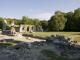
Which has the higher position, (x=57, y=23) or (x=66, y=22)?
(x=66, y=22)

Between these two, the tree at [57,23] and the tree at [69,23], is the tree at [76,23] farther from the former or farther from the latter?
the tree at [57,23]

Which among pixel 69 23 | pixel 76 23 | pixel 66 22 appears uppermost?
pixel 66 22

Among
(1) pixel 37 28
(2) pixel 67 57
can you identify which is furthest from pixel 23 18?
(2) pixel 67 57

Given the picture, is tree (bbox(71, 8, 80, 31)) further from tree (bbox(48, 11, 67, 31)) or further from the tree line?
tree (bbox(48, 11, 67, 31))

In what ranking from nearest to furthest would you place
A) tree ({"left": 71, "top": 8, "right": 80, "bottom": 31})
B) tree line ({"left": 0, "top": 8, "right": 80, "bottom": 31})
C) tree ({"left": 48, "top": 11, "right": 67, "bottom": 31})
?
tree ({"left": 71, "top": 8, "right": 80, "bottom": 31}), tree line ({"left": 0, "top": 8, "right": 80, "bottom": 31}), tree ({"left": 48, "top": 11, "right": 67, "bottom": 31})

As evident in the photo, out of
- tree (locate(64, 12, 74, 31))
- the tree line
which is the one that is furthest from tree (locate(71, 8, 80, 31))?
tree (locate(64, 12, 74, 31))

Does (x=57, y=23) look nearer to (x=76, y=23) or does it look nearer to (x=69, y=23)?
(x=69, y=23)

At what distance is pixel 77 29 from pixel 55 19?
11.1 metres

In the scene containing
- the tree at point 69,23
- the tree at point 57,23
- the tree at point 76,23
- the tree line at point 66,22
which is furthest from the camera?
the tree at point 69,23

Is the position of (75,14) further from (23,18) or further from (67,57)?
(67,57)

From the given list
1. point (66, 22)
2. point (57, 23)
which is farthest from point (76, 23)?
point (57, 23)

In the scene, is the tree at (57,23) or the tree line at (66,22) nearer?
the tree line at (66,22)

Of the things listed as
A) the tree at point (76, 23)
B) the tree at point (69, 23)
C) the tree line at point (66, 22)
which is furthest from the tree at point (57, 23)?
the tree at point (76, 23)

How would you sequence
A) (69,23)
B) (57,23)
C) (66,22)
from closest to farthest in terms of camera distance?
(57,23) → (69,23) → (66,22)
